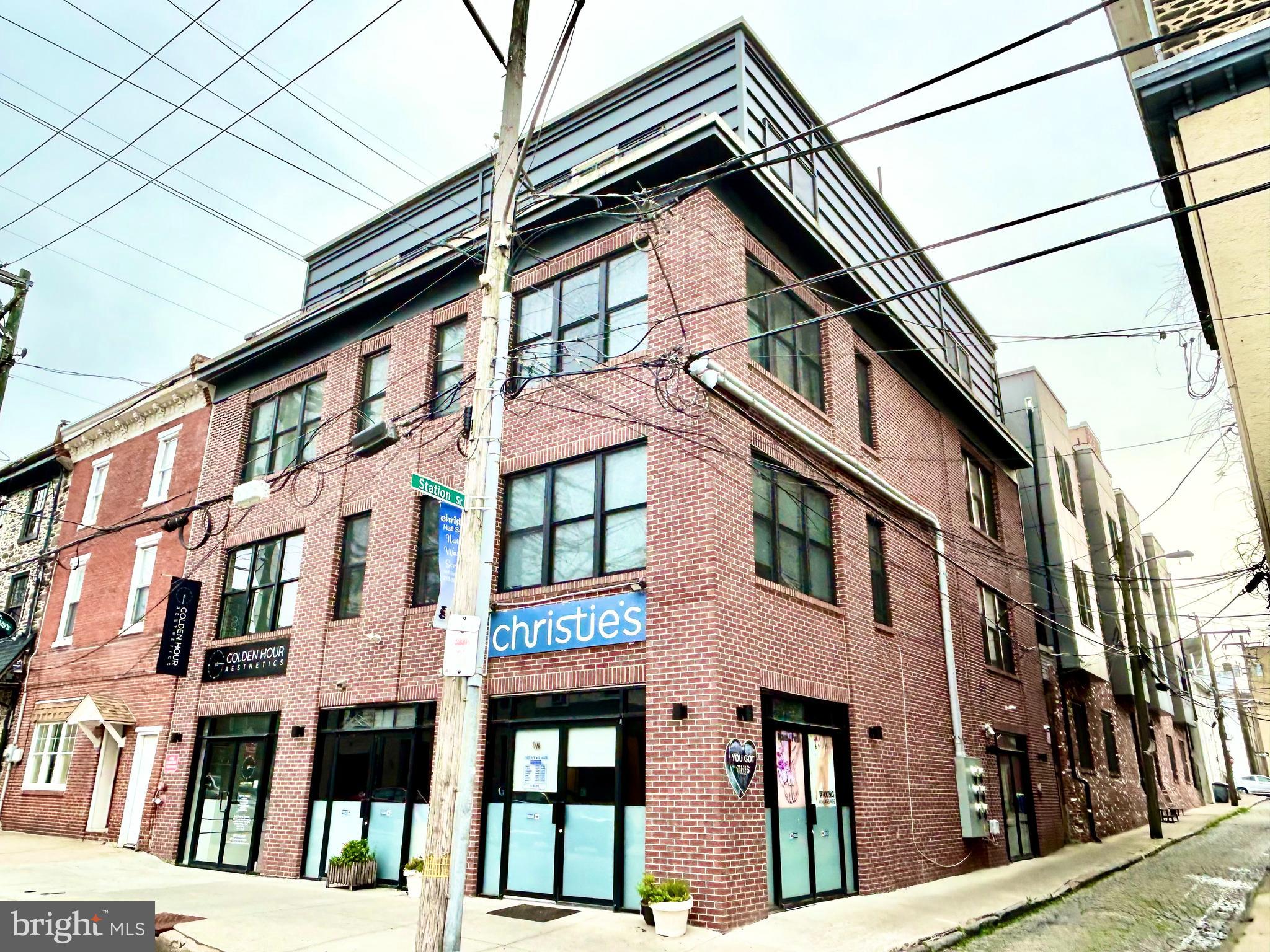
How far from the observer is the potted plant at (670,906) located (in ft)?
31.2

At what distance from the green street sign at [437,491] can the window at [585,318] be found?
4.54 m

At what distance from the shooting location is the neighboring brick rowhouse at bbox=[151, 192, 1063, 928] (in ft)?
35.8

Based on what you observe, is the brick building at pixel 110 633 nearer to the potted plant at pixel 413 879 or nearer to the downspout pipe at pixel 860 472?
the potted plant at pixel 413 879

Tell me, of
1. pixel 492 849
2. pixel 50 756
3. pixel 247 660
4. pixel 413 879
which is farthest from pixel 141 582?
pixel 492 849

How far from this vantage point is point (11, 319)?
16.0 metres

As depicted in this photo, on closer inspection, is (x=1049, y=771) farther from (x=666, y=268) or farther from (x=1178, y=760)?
(x=1178, y=760)

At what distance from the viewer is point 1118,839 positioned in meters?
23.8

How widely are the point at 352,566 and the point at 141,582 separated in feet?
25.3

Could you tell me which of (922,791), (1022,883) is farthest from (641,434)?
(1022,883)

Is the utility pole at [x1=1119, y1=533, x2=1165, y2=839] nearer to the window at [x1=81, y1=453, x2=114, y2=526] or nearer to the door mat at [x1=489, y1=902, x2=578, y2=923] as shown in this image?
the door mat at [x1=489, y1=902, x2=578, y2=923]

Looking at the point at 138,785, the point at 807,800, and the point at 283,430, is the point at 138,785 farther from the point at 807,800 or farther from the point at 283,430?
the point at 807,800

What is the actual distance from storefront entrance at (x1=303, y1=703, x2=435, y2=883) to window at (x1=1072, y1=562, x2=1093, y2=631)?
1928cm

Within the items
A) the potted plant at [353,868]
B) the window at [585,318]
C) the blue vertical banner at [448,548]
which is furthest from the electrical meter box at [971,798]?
the blue vertical banner at [448,548]

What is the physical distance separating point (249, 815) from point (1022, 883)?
13.6 meters
